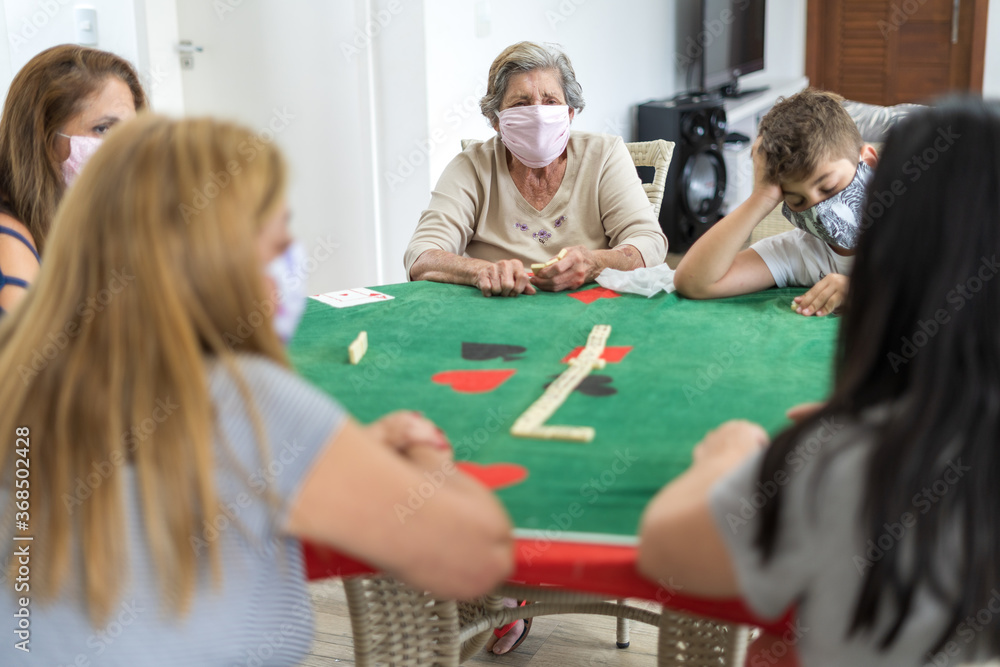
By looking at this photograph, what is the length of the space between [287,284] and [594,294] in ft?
3.38

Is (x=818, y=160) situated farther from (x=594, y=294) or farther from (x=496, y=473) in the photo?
(x=496, y=473)

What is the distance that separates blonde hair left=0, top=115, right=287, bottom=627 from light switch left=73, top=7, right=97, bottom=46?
2.59 metres

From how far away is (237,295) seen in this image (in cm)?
83

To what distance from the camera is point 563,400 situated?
126 cm

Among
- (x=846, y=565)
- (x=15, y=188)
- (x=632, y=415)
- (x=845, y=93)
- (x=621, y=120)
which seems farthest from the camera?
(x=845, y=93)

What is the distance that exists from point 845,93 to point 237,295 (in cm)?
698

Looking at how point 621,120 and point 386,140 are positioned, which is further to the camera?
point 621,120

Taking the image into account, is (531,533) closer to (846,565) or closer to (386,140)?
(846,565)

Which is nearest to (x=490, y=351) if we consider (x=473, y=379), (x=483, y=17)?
(x=473, y=379)

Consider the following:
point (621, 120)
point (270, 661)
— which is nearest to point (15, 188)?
point (270, 661)

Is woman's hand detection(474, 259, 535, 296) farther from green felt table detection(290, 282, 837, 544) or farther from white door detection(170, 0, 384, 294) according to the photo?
white door detection(170, 0, 384, 294)
